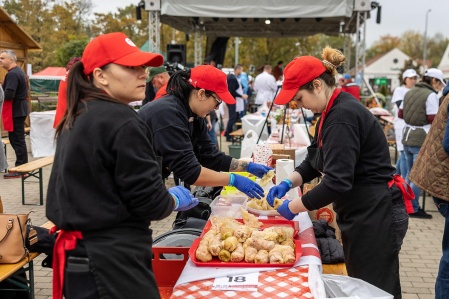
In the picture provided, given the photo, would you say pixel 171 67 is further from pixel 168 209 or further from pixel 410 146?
pixel 168 209

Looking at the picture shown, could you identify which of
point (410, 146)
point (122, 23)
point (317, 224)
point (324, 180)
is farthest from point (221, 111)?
point (122, 23)

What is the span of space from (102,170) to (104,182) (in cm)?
4

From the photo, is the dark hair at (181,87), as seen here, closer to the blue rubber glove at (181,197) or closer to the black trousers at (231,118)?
the blue rubber glove at (181,197)

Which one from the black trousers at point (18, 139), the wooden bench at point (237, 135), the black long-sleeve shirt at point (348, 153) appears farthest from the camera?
the wooden bench at point (237, 135)

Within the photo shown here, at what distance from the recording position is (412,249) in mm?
5535

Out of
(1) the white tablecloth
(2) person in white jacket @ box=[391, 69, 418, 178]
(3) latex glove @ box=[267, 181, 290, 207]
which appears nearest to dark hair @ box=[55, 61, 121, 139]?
(3) latex glove @ box=[267, 181, 290, 207]

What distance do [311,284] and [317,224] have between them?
1426 mm

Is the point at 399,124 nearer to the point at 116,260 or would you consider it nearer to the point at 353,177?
the point at 353,177

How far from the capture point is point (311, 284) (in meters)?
2.13

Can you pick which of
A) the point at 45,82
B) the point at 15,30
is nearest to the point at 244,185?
the point at 15,30

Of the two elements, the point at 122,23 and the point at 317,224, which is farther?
the point at 122,23

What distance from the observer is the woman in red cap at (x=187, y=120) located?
3.02 metres

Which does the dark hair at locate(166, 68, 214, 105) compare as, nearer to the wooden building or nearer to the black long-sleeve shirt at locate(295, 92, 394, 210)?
the black long-sleeve shirt at locate(295, 92, 394, 210)

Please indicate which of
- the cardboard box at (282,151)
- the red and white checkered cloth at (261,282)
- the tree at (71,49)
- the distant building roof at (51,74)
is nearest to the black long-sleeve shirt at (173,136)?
the red and white checkered cloth at (261,282)
